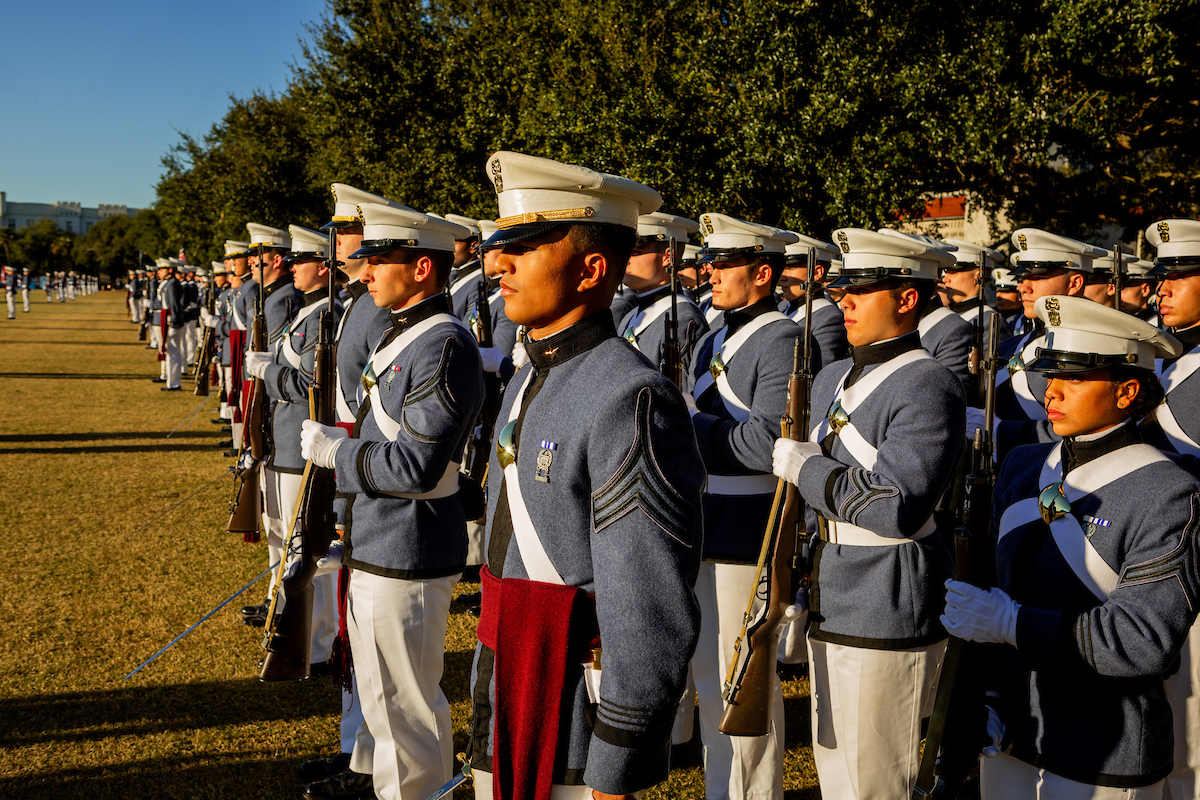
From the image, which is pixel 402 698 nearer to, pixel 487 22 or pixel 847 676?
pixel 847 676

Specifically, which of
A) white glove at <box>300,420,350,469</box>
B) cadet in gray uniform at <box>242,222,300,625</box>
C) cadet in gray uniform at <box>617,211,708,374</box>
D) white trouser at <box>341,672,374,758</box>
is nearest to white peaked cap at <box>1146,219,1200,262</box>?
cadet in gray uniform at <box>617,211,708,374</box>

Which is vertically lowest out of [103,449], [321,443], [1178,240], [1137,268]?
[103,449]

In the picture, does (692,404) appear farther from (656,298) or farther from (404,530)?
(656,298)

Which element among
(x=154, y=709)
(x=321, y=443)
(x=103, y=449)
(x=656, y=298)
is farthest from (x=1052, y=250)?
(x=103, y=449)

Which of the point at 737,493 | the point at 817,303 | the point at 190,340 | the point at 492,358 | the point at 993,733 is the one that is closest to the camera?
the point at 993,733

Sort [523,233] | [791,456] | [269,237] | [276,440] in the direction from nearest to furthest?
[523,233], [791,456], [276,440], [269,237]

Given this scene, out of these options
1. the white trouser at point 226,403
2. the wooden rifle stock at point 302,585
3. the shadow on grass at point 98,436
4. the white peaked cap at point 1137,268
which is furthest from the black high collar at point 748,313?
the shadow on grass at point 98,436

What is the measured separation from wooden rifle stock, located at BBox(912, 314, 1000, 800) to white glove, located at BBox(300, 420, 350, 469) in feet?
8.02

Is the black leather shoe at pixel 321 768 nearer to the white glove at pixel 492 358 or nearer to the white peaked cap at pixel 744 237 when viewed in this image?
the white glove at pixel 492 358

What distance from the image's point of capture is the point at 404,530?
4129 mm

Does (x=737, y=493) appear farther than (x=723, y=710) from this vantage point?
Yes

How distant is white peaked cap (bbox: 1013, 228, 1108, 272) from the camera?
22.0 feet

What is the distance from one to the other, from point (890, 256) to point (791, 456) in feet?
2.95

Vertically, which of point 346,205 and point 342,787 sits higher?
point 346,205
